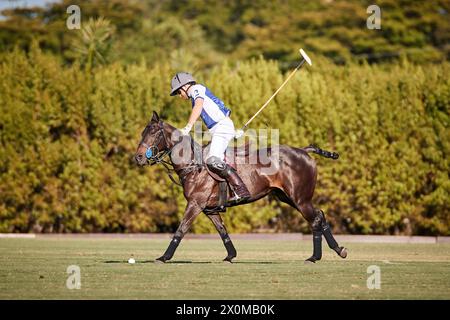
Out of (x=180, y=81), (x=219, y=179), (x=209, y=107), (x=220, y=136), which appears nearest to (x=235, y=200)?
(x=219, y=179)

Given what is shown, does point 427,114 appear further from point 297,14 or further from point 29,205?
point 297,14

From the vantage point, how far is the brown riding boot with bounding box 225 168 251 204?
12.8 m

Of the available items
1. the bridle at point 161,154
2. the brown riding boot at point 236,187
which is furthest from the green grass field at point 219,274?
the bridle at point 161,154

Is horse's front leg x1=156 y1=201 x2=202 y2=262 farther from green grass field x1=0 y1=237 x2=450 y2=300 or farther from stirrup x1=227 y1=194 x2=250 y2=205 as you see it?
stirrup x1=227 y1=194 x2=250 y2=205

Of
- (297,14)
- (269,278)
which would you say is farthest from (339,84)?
(297,14)

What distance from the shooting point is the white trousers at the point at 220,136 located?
12672 mm

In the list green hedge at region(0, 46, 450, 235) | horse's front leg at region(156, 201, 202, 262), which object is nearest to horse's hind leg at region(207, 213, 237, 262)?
horse's front leg at region(156, 201, 202, 262)

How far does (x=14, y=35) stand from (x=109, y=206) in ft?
92.6

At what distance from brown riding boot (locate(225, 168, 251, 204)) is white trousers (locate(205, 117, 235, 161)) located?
0.84ft

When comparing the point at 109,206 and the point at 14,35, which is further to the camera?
the point at 14,35

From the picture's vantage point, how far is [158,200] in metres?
21.6

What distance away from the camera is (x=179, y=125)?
21516mm

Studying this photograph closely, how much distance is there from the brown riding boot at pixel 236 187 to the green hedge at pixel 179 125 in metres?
8.08

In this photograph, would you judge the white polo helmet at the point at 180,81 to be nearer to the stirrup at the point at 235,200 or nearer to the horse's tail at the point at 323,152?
the stirrup at the point at 235,200
